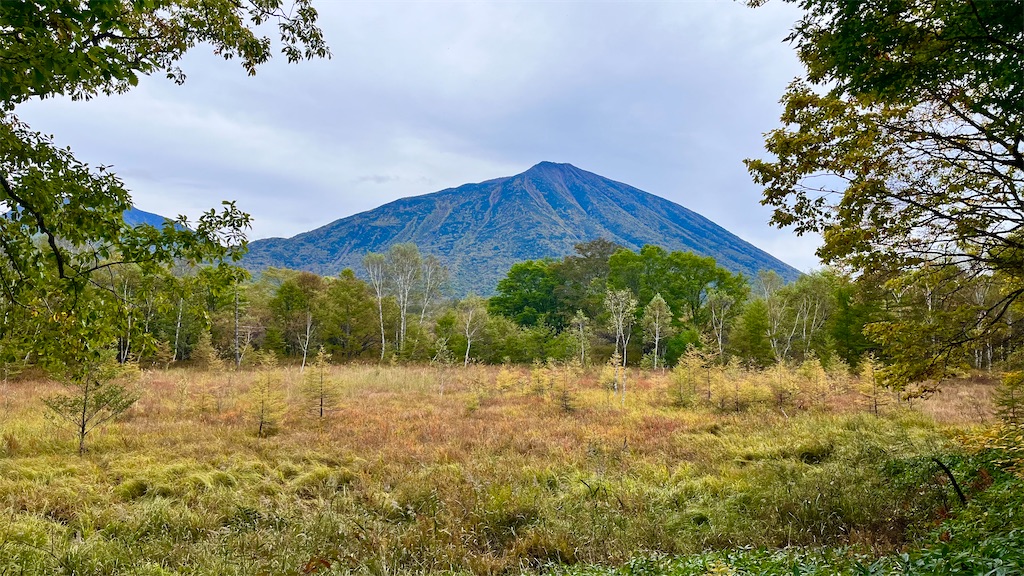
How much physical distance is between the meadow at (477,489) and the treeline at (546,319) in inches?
396

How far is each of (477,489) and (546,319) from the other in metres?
37.7

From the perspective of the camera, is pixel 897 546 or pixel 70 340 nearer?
pixel 70 340

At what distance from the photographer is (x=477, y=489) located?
760 centimetres

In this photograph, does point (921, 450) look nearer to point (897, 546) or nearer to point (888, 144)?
point (897, 546)

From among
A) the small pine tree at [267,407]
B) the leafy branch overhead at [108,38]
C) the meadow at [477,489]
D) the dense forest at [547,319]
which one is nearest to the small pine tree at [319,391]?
the meadow at [477,489]

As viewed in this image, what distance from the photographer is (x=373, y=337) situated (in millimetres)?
37938

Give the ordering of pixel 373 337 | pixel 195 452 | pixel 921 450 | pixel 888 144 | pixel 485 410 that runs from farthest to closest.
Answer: pixel 373 337 < pixel 485 410 < pixel 195 452 < pixel 921 450 < pixel 888 144

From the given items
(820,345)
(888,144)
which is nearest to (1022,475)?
(888,144)

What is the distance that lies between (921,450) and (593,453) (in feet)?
21.3

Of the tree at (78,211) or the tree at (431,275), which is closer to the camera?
the tree at (78,211)

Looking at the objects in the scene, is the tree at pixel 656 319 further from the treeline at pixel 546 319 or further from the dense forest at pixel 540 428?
the dense forest at pixel 540 428

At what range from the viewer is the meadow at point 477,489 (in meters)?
5.29

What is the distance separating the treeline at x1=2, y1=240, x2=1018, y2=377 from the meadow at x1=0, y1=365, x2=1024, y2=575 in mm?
10048

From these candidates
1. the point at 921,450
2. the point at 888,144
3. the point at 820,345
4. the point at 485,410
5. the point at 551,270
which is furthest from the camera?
the point at 551,270
